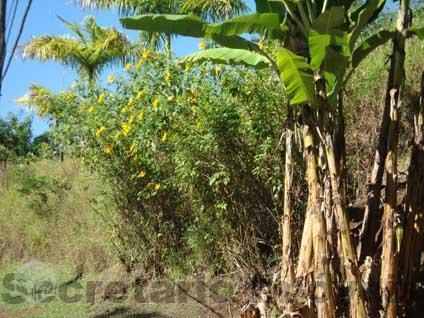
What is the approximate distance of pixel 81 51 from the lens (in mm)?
18484

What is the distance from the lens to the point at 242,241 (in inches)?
265

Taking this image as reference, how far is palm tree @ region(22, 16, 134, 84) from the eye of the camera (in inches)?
698

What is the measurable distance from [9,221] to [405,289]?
1041cm

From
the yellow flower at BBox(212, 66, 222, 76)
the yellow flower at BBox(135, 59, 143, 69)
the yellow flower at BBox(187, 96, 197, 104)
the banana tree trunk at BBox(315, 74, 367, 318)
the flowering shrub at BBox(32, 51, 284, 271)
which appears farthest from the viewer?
the yellow flower at BBox(135, 59, 143, 69)

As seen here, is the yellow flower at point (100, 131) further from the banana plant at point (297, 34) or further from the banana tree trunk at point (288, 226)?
the banana tree trunk at point (288, 226)

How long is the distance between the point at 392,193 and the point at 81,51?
15.7 meters

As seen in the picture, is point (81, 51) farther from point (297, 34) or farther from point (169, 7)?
point (297, 34)

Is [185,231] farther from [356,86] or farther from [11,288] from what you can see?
[11,288]

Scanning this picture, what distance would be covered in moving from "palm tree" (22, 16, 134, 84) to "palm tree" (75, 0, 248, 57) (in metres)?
2.17

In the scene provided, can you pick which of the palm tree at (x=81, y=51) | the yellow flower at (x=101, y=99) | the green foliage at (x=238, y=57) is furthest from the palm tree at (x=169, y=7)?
the green foliage at (x=238, y=57)

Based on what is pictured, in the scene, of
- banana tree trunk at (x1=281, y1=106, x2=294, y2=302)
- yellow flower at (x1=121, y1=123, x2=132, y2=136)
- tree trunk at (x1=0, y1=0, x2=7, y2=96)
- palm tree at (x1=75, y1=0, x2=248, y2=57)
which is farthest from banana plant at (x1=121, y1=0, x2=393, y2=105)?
palm tree at (x1=75, y1=0, x2=248, y2=57)

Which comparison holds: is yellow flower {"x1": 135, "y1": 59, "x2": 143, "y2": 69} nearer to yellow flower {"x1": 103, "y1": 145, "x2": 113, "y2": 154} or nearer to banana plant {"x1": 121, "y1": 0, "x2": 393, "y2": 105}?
yellow flower {"x1": 103, "y1": 145, "x2": 113, "y2": 154}

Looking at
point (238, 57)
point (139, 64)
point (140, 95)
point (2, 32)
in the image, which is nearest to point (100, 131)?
point (140, 95)

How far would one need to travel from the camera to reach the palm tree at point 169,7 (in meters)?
14.2
